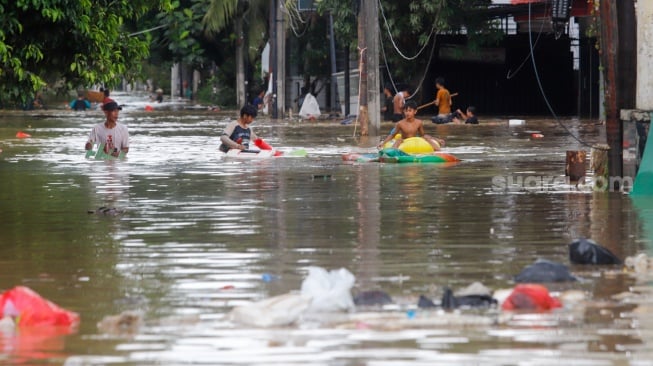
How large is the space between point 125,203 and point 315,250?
16.5ft

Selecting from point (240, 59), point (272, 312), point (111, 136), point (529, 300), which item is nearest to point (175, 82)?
point (240, 59)

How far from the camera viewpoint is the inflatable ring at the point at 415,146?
2334 cm

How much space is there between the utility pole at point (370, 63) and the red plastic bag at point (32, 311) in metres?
22.4

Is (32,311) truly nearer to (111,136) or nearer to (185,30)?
(111,136)

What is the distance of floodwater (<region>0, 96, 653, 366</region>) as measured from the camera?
24.4 feet

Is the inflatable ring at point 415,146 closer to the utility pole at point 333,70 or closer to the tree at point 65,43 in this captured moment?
the tree at point 65,43

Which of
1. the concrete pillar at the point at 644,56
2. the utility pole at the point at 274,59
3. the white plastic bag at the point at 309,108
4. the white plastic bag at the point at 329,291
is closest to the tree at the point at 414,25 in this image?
the utility pole at the point at 274,59

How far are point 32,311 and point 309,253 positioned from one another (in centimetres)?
332

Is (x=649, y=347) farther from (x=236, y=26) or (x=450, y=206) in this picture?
(x=236, y=26)

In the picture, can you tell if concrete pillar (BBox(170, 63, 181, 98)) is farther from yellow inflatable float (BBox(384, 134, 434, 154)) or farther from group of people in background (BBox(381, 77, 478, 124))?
yellow inflatable float (BBox(384, 134, 434, 154))

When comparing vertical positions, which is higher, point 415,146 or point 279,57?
point 279,57

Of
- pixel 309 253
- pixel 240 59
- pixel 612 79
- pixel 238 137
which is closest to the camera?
pixel 309 253

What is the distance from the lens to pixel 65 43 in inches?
614

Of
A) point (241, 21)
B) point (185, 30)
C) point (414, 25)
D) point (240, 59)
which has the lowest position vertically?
point (240, 59)
